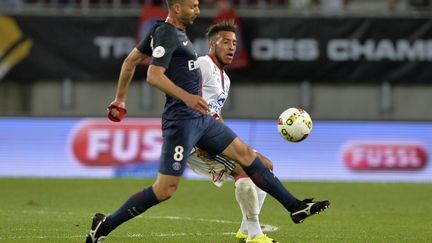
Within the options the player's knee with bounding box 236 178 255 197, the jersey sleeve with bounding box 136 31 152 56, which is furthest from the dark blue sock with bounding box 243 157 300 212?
the jersey sleeve with bounding box 136 31 152 56

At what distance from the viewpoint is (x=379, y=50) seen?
67.4 feet

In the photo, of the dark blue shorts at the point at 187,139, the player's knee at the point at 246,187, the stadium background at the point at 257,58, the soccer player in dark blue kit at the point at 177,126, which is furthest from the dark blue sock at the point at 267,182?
the stadium background at the point at 257,58

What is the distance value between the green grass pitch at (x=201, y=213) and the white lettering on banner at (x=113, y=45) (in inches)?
145

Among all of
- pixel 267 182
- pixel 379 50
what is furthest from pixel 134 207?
pixel 379 50

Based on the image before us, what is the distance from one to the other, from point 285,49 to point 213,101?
11.1 meters

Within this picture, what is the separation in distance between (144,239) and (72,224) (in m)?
1.61

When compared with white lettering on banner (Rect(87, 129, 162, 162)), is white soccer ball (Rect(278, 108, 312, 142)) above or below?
above

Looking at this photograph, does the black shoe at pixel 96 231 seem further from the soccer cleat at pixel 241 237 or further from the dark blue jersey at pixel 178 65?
the soccer cleat at pixel 241 237

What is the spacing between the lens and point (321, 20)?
20594 millimetres

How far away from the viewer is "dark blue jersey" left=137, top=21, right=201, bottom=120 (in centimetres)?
844

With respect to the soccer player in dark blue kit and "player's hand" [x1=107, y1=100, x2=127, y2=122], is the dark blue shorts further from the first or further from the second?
"player's hand" [x1=107, y1=100, x2=127, y2=122]

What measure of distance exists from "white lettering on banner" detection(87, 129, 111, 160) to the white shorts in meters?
8.95

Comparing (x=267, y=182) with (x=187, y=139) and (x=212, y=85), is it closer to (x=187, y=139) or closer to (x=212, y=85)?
(x=187, y=139)

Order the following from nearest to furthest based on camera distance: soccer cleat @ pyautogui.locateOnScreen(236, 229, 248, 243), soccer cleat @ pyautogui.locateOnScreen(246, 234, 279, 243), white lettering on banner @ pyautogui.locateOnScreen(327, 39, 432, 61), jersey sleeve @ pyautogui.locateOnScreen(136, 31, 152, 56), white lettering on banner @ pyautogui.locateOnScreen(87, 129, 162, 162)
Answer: jersey sleeve @ pyautogui.locateOnScreen(136, 31, 152, 56) → soccer cleat @ pyautogui.locateOnScreen(246, 234, 279, 243) → soccer cleat @ pyautogui.locateOnScreen(236, 229, 248, 243) → white lettering on banner @ pyautogui.locateOnScreen(87, 129, 162, 162) → white lettering on banner @ pyautogui.locateOnScreen(327, 39, 432, 61)
